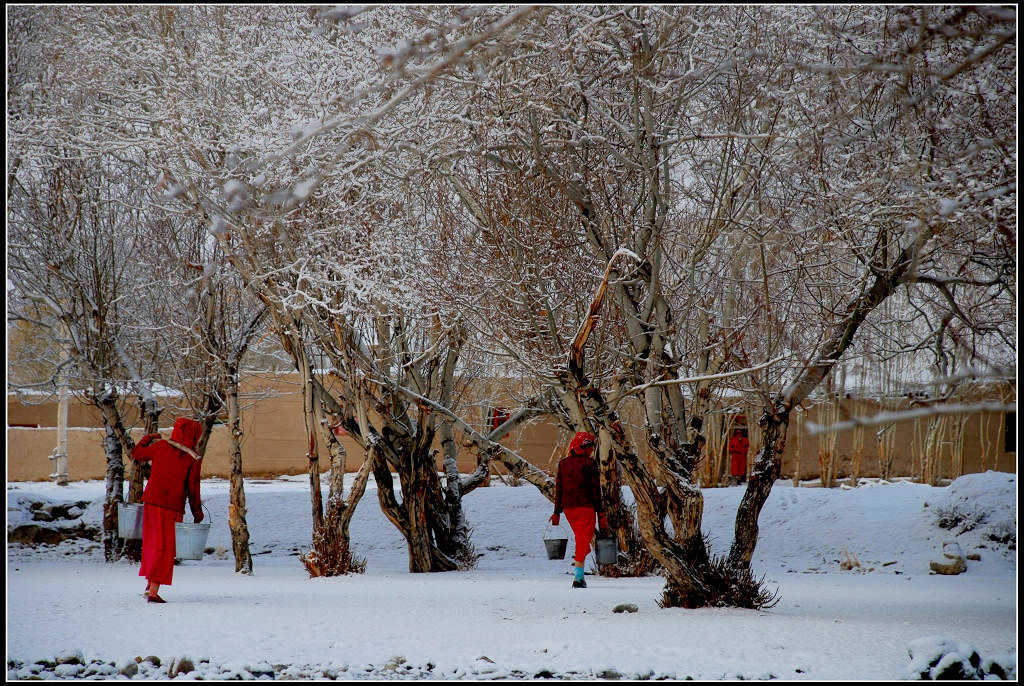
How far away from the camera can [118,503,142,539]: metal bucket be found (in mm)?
12992

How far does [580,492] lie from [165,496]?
4.11 metres

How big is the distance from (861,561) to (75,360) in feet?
41.7

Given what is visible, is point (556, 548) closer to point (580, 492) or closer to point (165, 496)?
point (580, 492)

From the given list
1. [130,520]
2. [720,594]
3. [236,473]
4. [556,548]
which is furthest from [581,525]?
[130,520]

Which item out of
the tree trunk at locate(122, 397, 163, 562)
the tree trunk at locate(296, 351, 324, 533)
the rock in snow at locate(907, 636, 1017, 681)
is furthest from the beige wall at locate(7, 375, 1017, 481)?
the rock in snow at locate(907, 636, 1017, 681)

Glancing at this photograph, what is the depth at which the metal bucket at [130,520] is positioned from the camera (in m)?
13.0

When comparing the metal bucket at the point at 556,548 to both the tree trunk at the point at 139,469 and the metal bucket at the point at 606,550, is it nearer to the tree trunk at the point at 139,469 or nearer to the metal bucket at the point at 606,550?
the metal bucket at the point at 606,550

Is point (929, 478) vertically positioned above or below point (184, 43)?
below

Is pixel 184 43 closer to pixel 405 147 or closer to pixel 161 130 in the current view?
pixel 161 130

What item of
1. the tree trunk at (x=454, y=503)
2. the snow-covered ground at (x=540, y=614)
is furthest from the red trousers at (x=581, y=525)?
the tree trunk at (x=454, y=503)

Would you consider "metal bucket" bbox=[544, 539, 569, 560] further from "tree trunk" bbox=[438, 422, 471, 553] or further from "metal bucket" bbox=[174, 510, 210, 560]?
"metal bucket" bbox=[174, 510, 210, 560]

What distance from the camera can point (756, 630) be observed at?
7.03 m

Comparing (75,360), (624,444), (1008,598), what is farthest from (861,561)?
(75,360)

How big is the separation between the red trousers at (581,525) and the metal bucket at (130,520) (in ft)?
21.3
